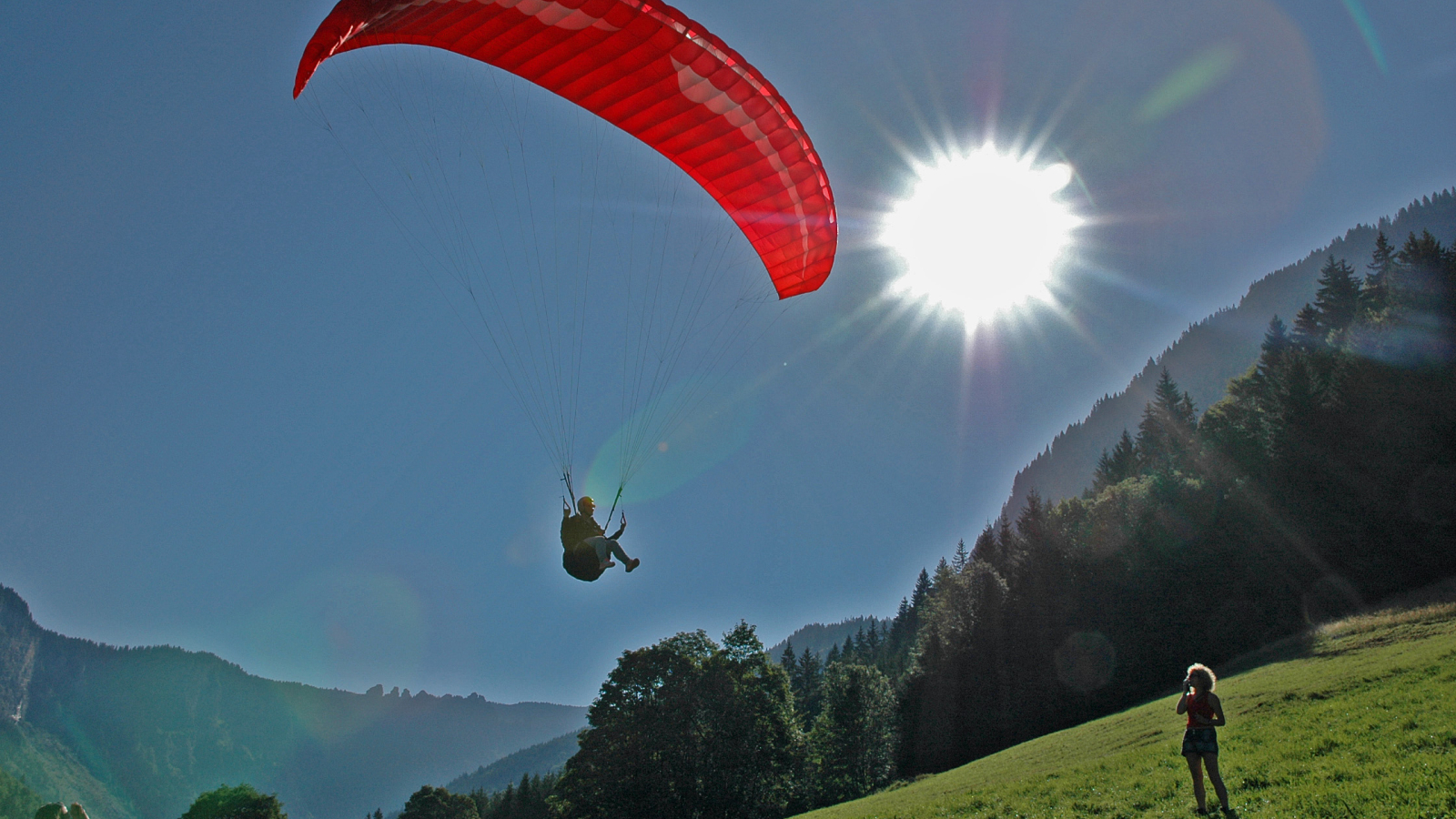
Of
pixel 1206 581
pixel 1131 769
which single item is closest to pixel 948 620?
pixel 1206 581

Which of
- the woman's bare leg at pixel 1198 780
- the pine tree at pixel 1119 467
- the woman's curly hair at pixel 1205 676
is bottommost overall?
the woman's bare leg at pixel 1198 780

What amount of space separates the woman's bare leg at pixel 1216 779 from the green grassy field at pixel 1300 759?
147 millimetres

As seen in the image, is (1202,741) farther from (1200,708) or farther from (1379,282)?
(1379,282)

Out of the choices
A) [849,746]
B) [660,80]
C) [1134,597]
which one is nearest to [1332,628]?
[1134,597]

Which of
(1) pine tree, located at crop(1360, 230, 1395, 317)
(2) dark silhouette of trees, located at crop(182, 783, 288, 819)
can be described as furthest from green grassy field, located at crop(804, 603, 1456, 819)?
(2) dark silhouette of trees, located at crop(182, 783, 288, 819)

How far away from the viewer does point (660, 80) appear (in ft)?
35.4

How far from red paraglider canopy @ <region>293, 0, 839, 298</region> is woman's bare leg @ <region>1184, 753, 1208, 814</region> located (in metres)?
9.58

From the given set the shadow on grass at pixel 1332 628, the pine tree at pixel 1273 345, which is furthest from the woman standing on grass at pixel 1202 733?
the pine tree at pixel 1273 345

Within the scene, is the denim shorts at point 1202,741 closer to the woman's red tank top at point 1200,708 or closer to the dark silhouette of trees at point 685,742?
the woman's red tank top at point 1200,708

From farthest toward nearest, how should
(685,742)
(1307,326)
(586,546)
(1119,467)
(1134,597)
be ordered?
(1119,467)
(1307,326)
(1134,597)
(685,742)
(586,546)

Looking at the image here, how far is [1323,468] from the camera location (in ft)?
112

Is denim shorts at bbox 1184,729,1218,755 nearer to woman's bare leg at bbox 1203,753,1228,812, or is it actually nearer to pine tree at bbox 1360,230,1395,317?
woman's bare leg at bbox 1203,753,1228,812

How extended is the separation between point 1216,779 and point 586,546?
7486mm

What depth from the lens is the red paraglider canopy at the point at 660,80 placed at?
9.14m
